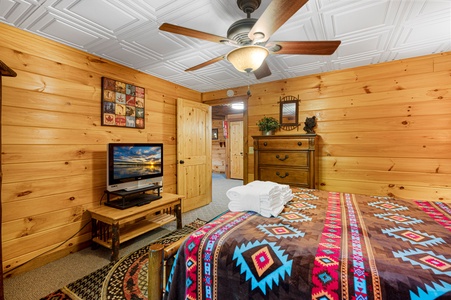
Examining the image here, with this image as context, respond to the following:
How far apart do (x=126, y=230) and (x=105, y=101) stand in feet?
5.47

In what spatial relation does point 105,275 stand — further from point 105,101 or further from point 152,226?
point 105,101

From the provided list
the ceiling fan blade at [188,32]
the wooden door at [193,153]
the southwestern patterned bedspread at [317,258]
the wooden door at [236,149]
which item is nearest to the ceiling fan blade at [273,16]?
the ceiling fan blade at [188,32]

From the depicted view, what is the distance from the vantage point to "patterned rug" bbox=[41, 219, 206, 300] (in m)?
1.70

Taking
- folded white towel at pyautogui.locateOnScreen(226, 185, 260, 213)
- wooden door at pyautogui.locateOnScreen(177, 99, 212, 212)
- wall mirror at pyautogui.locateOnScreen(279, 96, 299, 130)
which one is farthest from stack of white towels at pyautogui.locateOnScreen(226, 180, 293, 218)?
wooden door at pyautogui.locateOnScreen(177, 99, 212, 212)

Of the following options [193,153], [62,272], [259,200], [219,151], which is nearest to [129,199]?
[62,272]

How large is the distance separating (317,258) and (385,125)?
2763 millimetres

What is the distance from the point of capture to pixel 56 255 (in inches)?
89.7

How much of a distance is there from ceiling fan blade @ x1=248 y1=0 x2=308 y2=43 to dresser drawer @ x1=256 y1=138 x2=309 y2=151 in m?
1.81

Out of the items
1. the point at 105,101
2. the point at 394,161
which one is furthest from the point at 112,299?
the point at 394,161

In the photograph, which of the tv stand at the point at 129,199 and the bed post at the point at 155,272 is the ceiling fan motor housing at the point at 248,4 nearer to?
the bed post at the point at 155,272

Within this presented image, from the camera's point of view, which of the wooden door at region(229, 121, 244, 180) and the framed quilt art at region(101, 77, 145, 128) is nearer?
the framed quilt art at region(101, 77, 145, 128)

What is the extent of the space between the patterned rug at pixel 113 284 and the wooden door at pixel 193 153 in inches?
64.5

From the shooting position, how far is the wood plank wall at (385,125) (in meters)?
2.57

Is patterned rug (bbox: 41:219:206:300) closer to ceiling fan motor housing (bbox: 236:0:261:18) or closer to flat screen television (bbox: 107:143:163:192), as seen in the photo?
flat screen television (bbox: 107:143:163:192)
